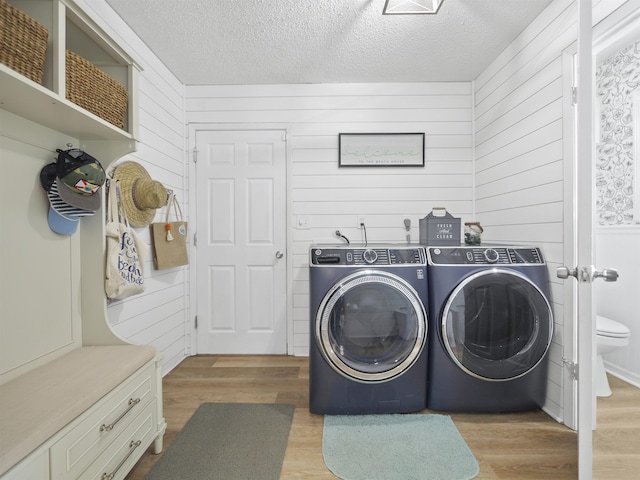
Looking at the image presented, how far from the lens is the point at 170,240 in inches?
88.0

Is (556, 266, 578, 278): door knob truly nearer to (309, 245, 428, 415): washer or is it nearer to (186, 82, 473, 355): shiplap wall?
(309, 245, 428, 415): washer

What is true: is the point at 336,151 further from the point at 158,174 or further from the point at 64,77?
the point at 64,77

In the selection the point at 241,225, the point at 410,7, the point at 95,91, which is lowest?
the point at 241,225

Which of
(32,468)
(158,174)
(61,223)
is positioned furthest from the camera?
(158,174)

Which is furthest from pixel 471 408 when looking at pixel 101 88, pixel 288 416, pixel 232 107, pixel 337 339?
→ pixel 232 107

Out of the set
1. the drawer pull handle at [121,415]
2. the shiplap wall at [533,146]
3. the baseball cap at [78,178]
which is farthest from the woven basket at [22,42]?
the shiplap wall at [533,146]

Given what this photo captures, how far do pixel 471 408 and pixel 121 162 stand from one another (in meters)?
2.46

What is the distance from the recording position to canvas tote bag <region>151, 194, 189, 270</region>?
2.13 metres

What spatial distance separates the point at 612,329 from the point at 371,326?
3.89ft

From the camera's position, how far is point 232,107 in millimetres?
2668

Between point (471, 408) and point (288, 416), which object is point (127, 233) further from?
point (471, 408)

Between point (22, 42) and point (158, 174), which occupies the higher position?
point (22, 42)

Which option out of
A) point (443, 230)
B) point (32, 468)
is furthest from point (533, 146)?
point (32, 468)

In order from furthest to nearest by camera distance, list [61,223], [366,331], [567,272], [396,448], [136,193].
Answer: [136,193] < [366,331] < [396,448] < [61,223] < [567,272]
